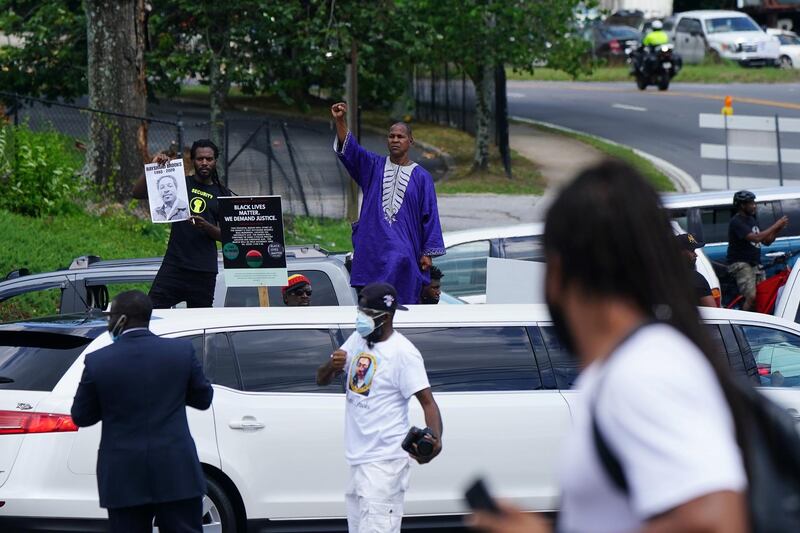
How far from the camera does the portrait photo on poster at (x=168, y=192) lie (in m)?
9.16

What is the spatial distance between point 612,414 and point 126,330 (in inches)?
155

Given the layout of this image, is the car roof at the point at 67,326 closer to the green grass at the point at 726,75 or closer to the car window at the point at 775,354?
the car window at the point at 775,354

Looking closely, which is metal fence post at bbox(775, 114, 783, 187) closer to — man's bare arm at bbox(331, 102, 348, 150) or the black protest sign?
the black protest sign

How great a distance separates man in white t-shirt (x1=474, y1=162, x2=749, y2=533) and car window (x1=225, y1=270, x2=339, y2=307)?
23.4 ft

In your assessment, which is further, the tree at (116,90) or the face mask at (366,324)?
the tree at (116,90)

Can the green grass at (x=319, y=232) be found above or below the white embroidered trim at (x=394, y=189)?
below

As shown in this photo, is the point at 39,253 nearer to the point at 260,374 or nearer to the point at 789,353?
the point at 260,374

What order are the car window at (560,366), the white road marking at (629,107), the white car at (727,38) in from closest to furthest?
the car window at (560,366) < the white road marking at (629,107) < the white car at (727,38)

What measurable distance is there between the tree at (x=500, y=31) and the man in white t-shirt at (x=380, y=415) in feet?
58.7

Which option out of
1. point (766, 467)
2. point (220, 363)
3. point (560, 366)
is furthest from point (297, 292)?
point (766, 467)

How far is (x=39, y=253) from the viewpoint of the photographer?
13.7m

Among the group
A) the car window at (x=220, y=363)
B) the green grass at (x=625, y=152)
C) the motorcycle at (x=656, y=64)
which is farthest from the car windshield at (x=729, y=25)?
the car window at (x=220, y=363)

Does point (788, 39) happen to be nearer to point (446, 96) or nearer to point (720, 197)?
point (446, 96)

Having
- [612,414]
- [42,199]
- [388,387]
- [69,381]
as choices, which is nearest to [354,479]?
[388,387]
